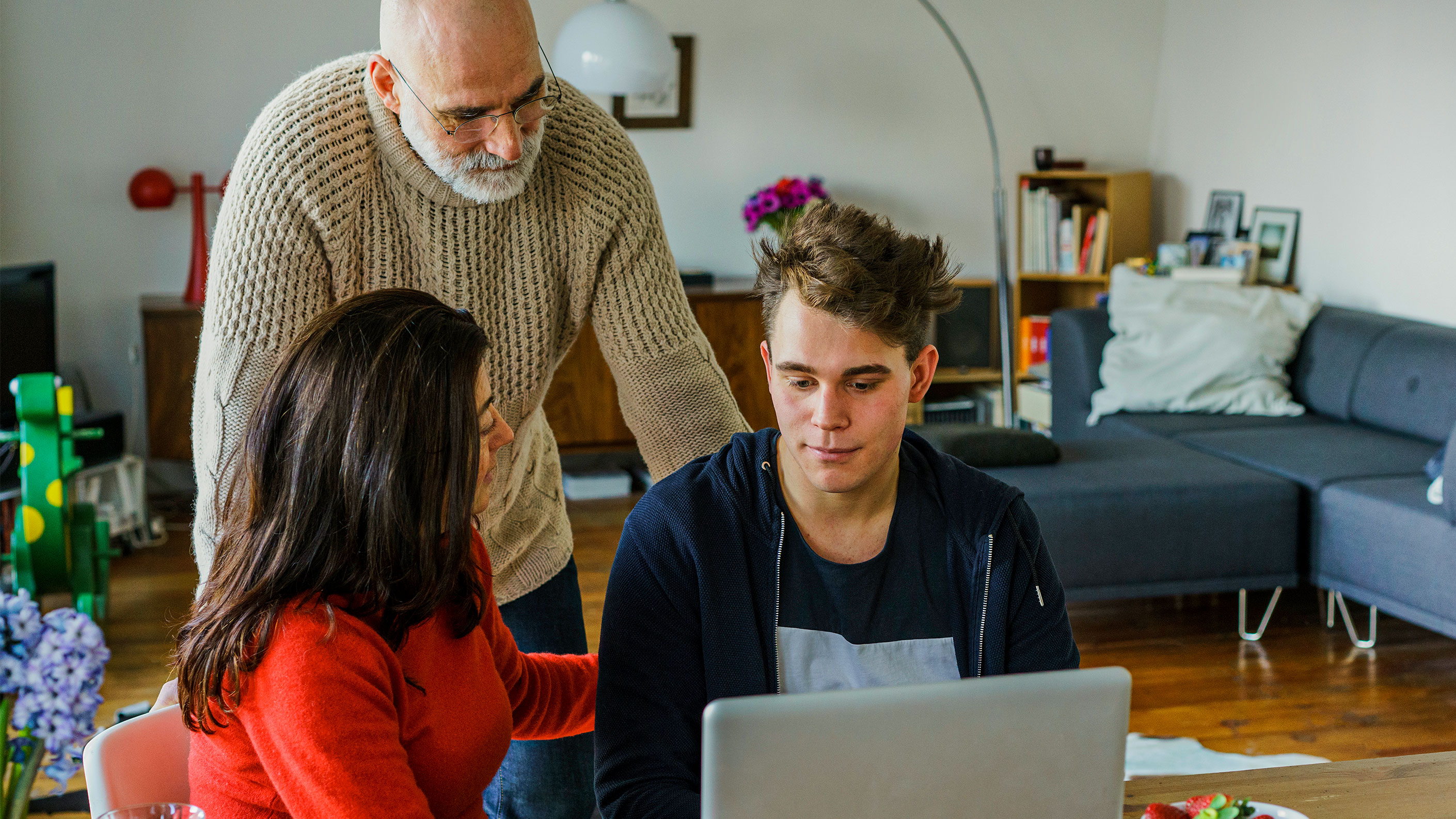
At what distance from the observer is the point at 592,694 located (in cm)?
133

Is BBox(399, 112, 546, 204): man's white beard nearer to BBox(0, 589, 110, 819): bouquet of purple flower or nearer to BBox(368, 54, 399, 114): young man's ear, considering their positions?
BBox(368, 54, 399, 114): young man's ear

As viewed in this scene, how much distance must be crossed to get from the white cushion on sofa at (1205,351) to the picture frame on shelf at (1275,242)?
1.21ft

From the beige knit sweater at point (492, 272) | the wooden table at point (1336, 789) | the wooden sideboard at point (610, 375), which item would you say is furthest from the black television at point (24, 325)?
the wooden table at point (1336, 789)

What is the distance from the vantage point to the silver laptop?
73cm

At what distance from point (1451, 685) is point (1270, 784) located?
7.10ft

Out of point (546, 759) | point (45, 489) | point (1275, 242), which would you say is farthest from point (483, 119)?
point (1275, 242)

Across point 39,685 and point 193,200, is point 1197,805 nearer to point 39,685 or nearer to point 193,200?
point 39,685

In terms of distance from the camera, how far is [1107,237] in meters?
4.83

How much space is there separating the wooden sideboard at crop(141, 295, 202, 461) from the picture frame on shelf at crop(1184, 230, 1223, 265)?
137 inches

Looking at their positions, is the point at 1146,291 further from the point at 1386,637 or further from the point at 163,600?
the point at 163,600

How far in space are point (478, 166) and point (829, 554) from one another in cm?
55

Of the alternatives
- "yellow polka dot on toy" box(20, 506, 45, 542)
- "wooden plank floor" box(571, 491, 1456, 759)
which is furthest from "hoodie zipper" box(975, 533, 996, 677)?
"yellow polka dot on toy" box(20, 506, 45, 542)

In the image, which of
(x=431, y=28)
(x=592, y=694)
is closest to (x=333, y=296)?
(x=431, y=28)

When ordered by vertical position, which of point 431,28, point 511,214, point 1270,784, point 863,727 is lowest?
point 1270,784
